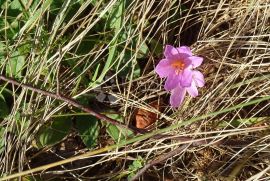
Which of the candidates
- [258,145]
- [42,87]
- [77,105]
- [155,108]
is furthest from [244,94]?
[42,87]

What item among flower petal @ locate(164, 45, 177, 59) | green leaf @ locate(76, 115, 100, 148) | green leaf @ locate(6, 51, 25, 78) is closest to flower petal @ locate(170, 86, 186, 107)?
flower petal @ locate(164, 45, 177, 59)

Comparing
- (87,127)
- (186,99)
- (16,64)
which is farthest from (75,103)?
(186,99)

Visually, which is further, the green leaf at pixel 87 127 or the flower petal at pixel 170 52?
the green leaf at pixel 87 127

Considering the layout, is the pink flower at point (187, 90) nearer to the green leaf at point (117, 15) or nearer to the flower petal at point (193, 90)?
the flower petal at point (193, 90)

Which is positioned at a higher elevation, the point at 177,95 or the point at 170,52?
the point at 170,52

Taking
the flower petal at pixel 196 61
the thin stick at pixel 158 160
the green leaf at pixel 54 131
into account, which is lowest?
the thin stick at pixel 158 160

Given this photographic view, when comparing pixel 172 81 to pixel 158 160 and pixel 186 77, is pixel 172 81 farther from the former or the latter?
pixel 158 160

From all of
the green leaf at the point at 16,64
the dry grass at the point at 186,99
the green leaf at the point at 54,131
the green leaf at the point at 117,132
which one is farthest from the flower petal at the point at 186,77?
the green leaf at the point at 16,64

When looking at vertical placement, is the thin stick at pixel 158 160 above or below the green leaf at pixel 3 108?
below
